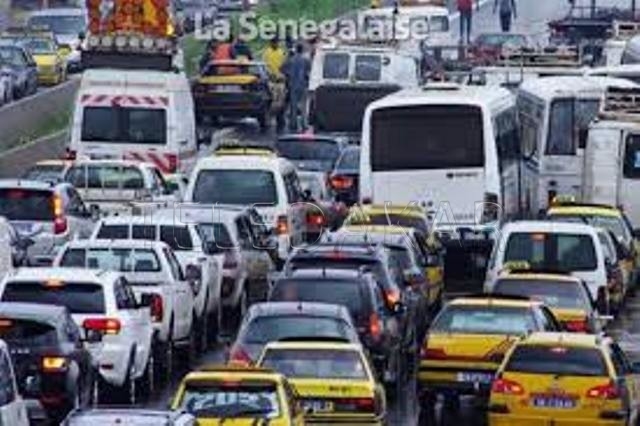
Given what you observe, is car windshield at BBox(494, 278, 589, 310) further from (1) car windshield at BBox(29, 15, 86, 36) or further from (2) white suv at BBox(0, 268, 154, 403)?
(1) car windshield at BBox(29, 15, 86, 36)

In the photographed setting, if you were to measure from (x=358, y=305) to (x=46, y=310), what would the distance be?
18.2 ft

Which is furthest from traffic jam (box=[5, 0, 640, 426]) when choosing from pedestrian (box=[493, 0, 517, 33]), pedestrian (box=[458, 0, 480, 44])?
pedestrian (box=[493, 0, 517, 33])

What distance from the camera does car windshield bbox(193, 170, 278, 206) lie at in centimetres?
4425

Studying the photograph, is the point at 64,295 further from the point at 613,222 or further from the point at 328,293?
the point at 613,222

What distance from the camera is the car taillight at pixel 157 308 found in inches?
1330

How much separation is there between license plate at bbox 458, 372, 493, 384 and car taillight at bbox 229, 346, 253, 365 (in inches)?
105

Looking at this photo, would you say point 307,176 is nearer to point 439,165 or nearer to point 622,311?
point 439,165

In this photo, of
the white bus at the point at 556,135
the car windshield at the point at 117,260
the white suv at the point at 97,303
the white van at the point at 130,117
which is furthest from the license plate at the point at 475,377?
the white bus at the point at 556,135

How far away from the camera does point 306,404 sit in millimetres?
27953

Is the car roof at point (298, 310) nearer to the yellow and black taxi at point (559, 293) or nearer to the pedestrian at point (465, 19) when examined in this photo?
the yellow and black taxi at point (559, 293)

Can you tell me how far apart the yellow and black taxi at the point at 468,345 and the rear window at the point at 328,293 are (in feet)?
3.50

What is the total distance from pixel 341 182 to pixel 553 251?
14363mm

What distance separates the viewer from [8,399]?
24.3 meters

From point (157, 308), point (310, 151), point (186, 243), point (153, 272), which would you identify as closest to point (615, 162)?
point (310, 151)
